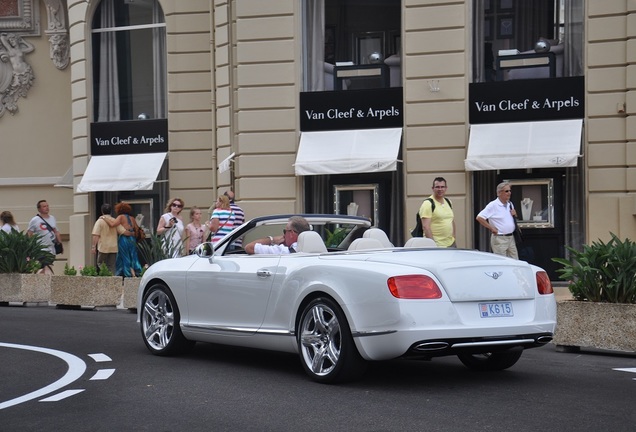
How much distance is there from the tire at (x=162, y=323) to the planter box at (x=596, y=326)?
12.1 feet

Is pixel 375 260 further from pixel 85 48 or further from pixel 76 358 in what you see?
pixel 85 48

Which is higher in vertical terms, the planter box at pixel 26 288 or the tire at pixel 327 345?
the tire at pixel 327 345

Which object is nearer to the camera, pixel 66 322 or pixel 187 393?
pixel 187 393

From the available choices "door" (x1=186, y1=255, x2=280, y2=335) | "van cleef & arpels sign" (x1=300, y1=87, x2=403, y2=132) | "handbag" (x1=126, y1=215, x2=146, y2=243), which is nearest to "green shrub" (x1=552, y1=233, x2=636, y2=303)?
"door" (x1=186, y1=255, x2=280, y2=335)

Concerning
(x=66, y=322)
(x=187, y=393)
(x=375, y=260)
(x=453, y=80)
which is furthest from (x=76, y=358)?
(x=453, y=80)

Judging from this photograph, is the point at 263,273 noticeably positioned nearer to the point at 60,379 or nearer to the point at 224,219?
the point at 60,379

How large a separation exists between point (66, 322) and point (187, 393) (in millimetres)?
7464

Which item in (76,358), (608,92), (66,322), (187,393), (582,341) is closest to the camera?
(187,393)

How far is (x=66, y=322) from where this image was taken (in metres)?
16.0

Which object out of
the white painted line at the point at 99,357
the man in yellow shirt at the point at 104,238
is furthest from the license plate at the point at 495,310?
the man in yellow shirt at the point at 104,238

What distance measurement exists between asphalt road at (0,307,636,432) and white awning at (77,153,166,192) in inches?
555

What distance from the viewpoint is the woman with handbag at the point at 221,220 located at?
19672mm

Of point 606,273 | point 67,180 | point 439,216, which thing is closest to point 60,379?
point 606,273

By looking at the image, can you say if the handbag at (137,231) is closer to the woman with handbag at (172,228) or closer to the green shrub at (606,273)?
the woman with handbag at (172,228)
